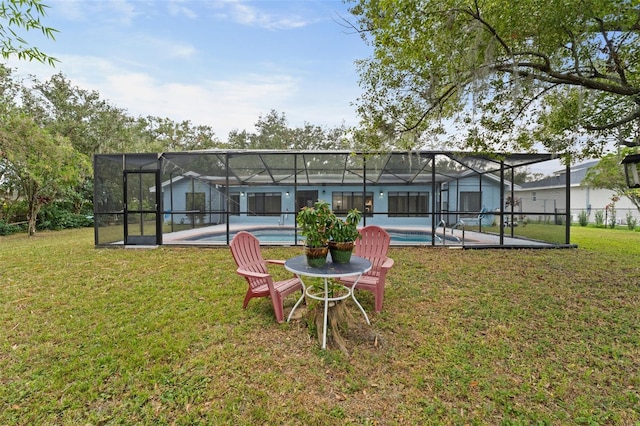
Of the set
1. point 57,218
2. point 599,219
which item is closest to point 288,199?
point 57,218

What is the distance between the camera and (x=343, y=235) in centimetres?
288

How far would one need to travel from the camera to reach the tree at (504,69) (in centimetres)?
337

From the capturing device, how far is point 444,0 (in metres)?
3.32

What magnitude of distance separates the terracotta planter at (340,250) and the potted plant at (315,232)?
0.31 ft

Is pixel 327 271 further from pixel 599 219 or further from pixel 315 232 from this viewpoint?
pixel 599 219

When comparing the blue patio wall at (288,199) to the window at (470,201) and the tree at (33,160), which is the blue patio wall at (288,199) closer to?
the window at (470,201)

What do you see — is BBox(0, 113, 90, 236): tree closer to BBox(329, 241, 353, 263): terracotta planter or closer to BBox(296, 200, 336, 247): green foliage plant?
BBox(296, 200, 336, 247): green foliage plant

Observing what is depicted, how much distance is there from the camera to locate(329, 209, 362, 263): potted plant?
9.43ft

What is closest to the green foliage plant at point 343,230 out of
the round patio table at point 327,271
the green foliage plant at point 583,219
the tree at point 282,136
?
the round patio table at point 327,271

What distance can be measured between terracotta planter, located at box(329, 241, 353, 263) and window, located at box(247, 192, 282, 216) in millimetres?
10541

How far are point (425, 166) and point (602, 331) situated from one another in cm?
624

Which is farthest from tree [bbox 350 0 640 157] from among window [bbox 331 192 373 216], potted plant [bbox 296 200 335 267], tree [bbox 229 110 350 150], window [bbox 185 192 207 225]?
tree [bbox 229 110 350 150]

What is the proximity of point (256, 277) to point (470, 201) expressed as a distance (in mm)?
10148

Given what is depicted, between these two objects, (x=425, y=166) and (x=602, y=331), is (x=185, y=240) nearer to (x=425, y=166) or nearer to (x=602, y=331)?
(x=425, y=166)
